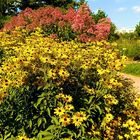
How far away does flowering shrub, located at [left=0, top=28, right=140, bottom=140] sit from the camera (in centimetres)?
521

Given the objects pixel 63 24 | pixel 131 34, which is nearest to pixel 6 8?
pixel 131 34

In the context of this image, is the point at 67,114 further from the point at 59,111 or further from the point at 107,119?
the point at 107,119

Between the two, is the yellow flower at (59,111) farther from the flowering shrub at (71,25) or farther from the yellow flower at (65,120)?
the flowering shrub at (71,25)

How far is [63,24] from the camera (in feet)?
42.5

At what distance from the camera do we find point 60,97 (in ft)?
17.1

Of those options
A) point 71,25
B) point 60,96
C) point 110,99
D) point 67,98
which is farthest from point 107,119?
A: point 71,25

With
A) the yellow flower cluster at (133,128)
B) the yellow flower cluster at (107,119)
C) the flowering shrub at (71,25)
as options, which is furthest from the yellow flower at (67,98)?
the flowering shrub at (71,25)

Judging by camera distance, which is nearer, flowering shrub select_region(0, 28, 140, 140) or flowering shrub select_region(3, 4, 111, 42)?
flowering shrub select_region(0, 28, 140, 140)

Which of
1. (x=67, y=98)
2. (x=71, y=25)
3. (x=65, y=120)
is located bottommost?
(x=65, y=120)

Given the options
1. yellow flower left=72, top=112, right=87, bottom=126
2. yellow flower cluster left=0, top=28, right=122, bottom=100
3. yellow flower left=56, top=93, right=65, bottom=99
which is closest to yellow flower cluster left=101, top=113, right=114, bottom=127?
yellow flower cluster left=0, top=28, right=122, bottom=100

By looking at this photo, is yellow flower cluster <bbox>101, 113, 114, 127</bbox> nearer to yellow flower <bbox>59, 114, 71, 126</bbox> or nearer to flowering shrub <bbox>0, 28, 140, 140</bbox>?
flowering shrub <bbox>0, 28, 140, 140</bbox>

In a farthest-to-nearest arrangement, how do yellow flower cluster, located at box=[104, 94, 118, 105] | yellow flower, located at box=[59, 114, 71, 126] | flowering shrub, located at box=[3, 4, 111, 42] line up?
flowering shrub, located at box=[3, 4, 111, 42], yellow flower cluster, located at box=[104, 94, 118, 105], yellow flower, located at box=[59, 114, 71, 126]

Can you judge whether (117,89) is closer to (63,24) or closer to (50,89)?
(50,89)

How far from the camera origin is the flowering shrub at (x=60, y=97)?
205 inches
